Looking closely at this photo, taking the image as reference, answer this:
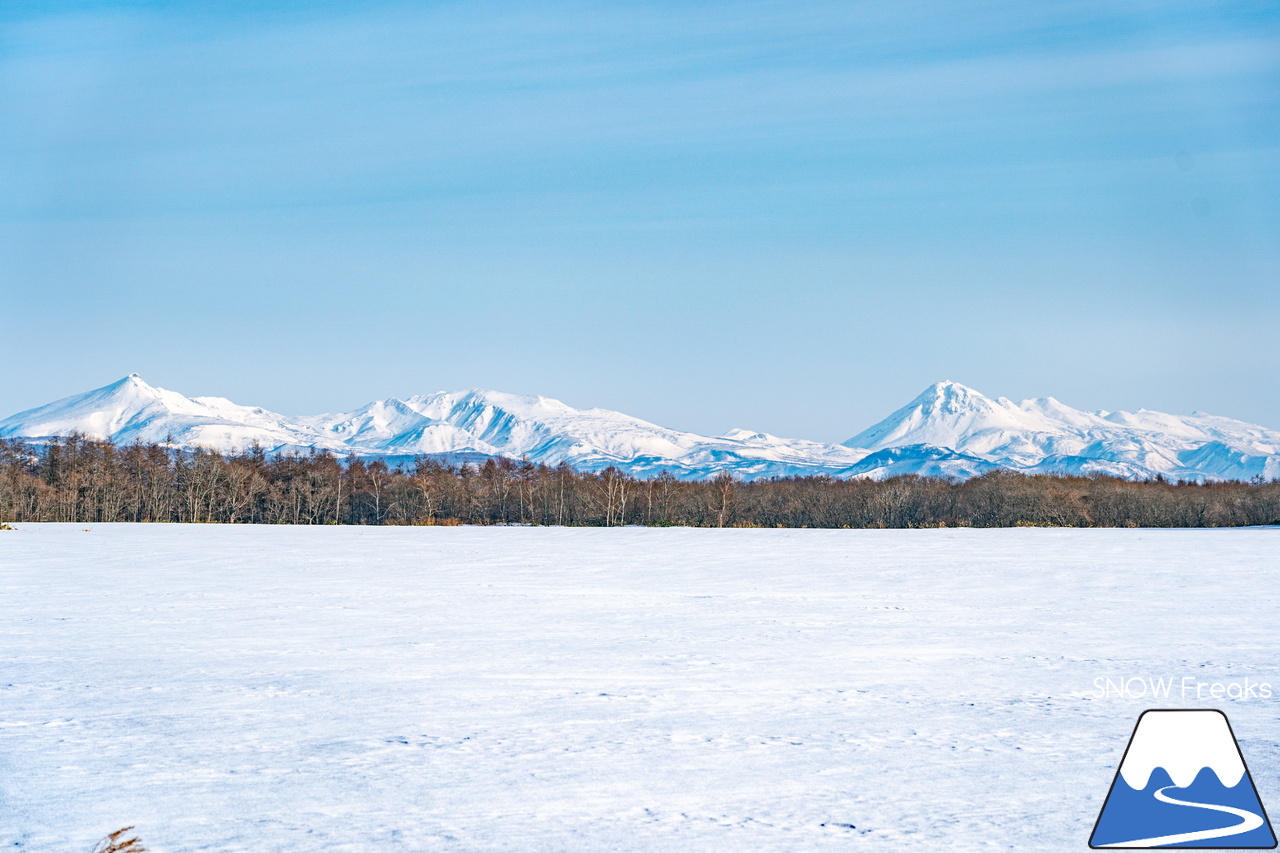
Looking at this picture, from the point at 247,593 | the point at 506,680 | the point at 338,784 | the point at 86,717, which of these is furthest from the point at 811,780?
the point at 247,593

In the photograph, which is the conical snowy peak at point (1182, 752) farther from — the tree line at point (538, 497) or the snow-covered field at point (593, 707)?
the tree line at point (538, 497)

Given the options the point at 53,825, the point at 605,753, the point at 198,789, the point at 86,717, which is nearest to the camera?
the point at 53,825

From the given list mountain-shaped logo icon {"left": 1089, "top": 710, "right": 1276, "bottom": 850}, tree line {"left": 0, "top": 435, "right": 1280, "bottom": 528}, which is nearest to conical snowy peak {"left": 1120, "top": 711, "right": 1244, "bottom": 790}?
mountain-shaped logo icon {"left": 1089, "top": 710, "right": 1276, "bottom": 850}

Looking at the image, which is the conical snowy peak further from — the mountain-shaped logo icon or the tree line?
the tree line

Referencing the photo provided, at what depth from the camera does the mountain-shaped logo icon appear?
591 cm

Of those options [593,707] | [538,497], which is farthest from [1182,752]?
[538,497]

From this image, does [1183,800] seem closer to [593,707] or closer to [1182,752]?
[1182,752]

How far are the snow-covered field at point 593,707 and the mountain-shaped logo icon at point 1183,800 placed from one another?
27cm

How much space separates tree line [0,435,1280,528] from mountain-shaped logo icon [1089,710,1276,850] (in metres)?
51.6

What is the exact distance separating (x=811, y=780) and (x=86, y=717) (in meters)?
5.91

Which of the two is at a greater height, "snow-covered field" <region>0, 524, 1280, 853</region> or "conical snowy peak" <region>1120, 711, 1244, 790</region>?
"conical snowy peak" <region>1120, 711, 1244, 790</region>

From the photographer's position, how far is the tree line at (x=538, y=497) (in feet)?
204

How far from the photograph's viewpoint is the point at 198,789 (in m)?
6.70

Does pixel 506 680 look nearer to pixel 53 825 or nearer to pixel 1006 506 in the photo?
pixel 53 825
